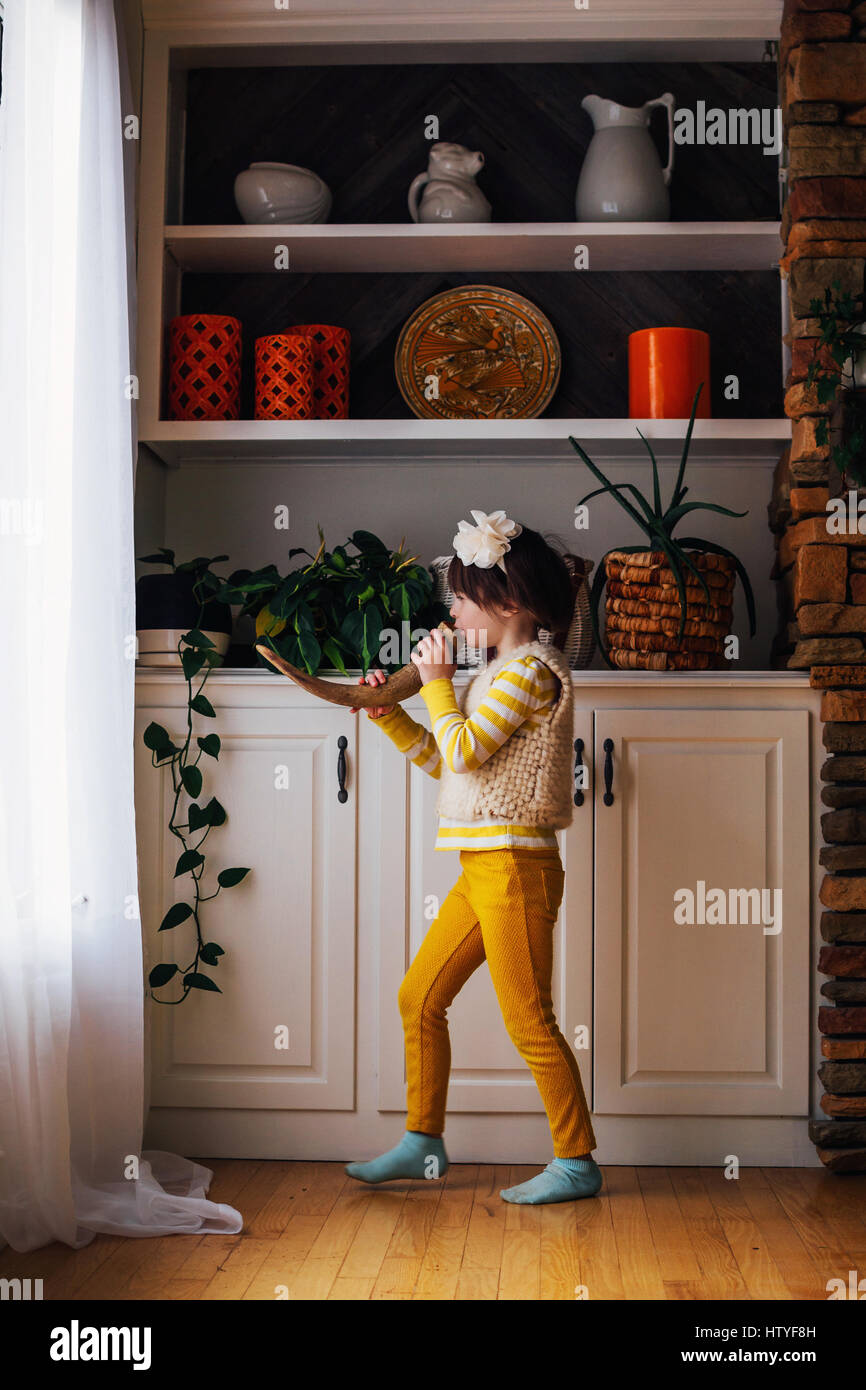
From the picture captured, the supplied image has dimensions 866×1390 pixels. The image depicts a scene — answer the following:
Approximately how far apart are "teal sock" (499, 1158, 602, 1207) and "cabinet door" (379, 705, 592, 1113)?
235mm

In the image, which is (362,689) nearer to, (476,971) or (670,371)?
(476,971)

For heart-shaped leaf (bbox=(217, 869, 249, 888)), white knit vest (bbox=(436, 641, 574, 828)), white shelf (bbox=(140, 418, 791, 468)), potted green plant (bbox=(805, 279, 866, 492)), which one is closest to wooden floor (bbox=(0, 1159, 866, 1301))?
heart-shaped leaf (bbox=(217, 869, 249, 888))

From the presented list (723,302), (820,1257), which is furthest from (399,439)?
(820,1257)

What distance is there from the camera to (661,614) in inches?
91.7

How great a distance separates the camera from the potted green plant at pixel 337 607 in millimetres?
2252

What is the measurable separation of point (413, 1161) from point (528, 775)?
71 cm

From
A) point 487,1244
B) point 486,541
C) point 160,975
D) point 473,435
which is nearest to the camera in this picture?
point 487,1244

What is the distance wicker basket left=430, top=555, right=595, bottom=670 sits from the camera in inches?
93.5

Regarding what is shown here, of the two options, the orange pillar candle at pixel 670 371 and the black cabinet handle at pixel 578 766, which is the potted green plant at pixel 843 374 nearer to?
the orange pillar candle at pixel 670 371

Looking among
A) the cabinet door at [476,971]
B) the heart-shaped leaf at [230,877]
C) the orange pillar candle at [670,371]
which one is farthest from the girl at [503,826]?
the orange pillar candle at [670,371]

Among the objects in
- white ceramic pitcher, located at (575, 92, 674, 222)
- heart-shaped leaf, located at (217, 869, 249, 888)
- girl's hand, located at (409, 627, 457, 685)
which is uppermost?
white ceramic pitcher, located at (575, 92, 674, 222)

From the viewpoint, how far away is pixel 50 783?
184 centimetres

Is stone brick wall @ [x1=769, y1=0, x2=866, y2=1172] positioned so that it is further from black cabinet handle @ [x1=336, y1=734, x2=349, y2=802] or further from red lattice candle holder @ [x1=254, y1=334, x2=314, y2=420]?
red lattice candle holder @ [x1=254, y1=334, x2=314, y2=420]

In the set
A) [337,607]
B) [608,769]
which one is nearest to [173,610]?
[337,607]
